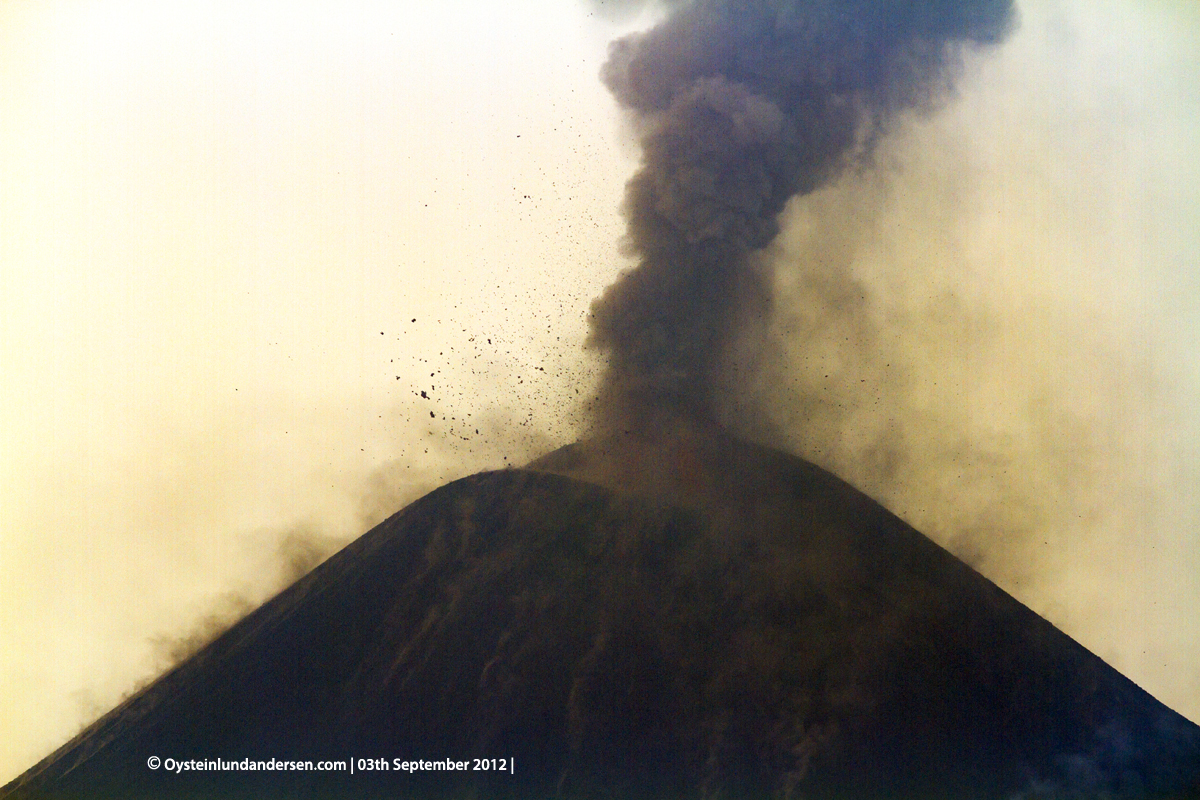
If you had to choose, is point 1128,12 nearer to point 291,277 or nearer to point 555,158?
point 555,158

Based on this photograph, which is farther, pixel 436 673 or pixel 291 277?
pixel 291 277

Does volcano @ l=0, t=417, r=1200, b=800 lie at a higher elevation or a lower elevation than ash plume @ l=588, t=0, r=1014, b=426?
lower

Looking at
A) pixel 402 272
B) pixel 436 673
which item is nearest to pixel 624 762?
pixel 436 673

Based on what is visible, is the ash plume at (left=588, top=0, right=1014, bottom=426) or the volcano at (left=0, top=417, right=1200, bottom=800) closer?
the volcano at (left=0, top=417, right=1200, bottom=800)

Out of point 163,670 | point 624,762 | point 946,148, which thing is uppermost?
point 946,148
